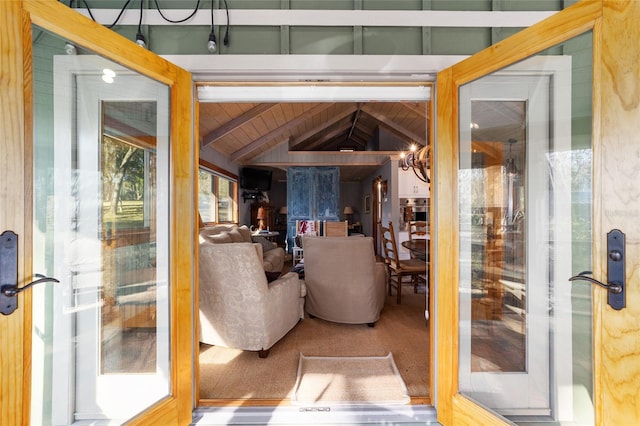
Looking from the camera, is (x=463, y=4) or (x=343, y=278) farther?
(x=343, y=278)

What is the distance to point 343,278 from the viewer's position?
8.80ft

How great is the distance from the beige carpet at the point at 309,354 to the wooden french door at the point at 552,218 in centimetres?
62

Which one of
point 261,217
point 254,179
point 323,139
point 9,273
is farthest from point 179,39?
point 323,139

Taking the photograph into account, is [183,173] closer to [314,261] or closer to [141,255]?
[141,255]

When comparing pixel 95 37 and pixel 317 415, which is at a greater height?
pixel 95 37

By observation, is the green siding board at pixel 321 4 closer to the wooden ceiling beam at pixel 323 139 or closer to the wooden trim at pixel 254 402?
the wooden trim at pixel 254 402

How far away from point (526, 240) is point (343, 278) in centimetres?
157

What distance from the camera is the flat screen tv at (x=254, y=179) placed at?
22.6ft

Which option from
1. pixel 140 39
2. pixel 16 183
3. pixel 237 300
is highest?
pixel 140 39

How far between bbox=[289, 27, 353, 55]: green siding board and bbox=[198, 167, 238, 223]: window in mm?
3678

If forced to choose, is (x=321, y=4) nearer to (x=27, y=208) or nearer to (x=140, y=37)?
(x=140, y=37)

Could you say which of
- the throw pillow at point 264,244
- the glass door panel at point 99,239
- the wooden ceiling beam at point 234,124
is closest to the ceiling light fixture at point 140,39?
the glass door panel at point 99,239

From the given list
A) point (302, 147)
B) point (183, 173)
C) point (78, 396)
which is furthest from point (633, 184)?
point (302, 147)

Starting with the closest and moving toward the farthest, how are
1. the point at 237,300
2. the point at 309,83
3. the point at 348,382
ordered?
the point at 309,83 → the point at 348,382 → the point at 237,300
